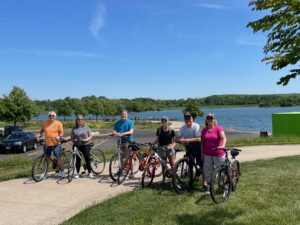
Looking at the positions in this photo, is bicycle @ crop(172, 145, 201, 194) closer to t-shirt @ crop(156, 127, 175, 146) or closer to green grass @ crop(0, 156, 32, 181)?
t-shirt @ crop(156, 127, 175, 146)

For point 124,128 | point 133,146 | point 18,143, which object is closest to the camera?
point 133,146

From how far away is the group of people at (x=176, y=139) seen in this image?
25.2 ft

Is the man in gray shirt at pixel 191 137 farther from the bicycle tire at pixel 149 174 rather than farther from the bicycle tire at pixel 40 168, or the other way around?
the bicycle tire at pixel 40 168

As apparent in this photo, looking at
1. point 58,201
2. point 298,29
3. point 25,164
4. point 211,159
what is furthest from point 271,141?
point 298,29

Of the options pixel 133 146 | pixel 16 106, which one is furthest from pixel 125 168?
pixel 16 106

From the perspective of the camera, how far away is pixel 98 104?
103938 mm

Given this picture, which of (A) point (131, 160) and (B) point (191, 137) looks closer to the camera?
(B) point (191, 137)

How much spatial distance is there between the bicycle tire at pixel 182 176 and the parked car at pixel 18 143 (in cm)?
1934

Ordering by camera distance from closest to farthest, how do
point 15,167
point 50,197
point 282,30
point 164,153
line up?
1. point 282,30
2. point 50,197
3. point 164,153
4. point 15,167

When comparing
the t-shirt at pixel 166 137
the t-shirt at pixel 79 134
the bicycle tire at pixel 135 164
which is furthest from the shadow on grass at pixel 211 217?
the t-shirt at pixel 79 134

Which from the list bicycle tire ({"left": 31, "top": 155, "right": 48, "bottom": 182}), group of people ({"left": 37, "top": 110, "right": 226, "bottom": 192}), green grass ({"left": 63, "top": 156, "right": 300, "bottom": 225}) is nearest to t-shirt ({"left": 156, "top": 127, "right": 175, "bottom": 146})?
group of people ({"left": 37, "top": 110, "right": 226, "bottom": 192})

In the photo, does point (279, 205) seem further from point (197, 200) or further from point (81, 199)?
point (81, 199)

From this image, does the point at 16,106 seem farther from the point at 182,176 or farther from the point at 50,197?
the point at 182,176

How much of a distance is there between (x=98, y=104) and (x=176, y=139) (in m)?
96.4
